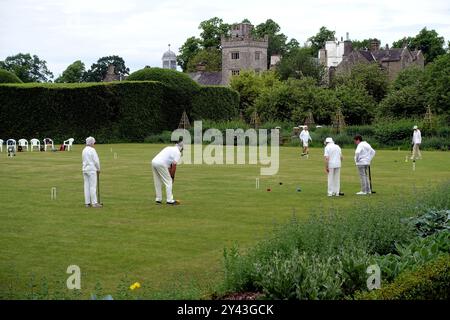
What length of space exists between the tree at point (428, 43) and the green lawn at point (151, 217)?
299 feet

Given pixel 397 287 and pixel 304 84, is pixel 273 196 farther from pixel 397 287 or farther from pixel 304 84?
pixel 304 84

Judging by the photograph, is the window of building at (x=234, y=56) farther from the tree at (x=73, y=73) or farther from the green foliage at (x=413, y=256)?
the green foliage at (x=413, y=256)

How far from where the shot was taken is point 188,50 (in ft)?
396

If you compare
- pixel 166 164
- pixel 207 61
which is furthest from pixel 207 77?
pixel 166 164

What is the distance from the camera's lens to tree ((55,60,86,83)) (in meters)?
119

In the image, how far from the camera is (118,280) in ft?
33.8

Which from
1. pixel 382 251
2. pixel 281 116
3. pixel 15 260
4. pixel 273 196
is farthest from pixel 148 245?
pixel 281 116

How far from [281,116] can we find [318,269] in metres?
52.7

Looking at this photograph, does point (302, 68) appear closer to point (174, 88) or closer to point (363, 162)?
point (174, 88)

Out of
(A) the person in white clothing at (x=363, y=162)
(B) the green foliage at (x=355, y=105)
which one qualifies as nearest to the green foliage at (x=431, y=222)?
(A) the person in white clothing at (x=363, y=162)

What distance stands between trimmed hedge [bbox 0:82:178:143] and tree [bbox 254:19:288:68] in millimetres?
74368

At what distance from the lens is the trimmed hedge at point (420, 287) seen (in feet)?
23.3

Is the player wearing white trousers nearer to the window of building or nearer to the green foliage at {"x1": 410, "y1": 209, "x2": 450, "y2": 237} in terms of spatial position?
the green foliage at {"x1": 410, "y1": 209, "x2": 450, "y2": 237}

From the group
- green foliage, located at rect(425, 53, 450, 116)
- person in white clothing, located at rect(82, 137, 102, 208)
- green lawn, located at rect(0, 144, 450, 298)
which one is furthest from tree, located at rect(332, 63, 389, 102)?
person in white clothing, located at rect(82, 137, 102, 208)
